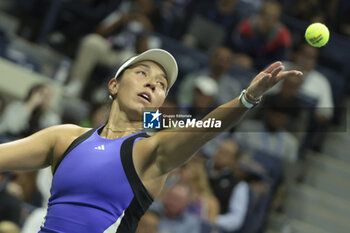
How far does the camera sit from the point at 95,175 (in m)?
2.72

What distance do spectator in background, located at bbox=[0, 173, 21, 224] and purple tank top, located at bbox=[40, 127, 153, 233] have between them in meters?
3.16

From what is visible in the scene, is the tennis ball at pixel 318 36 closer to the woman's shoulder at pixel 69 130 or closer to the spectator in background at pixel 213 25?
the woman's shoulder at pixel 69 130

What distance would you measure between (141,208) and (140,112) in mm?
443

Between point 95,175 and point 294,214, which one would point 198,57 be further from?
point 95,175

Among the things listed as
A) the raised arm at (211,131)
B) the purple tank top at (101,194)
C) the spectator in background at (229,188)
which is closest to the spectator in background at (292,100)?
the spectator in background at (229,188)

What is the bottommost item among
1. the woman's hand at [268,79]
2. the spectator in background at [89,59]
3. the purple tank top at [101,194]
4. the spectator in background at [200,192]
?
the purple tank top at [101,194]

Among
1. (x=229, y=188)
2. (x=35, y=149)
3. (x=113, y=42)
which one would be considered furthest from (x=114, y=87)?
(x=113, y=42)

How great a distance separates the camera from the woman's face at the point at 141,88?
2951 millimetres

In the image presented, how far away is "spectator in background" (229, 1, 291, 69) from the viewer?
27.0ft

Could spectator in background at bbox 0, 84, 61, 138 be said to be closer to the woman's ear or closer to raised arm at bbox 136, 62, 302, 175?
the woman's ear

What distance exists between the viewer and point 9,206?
231 inches

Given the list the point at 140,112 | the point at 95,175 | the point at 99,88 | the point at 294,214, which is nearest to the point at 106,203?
the point at 95,175

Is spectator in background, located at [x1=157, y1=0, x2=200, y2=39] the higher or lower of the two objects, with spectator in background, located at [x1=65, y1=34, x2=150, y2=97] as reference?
higher

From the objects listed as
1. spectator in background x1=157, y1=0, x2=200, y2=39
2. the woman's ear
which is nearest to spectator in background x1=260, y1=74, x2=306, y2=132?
spectator in background x1=157, y1=0, x2=200, y2=39
